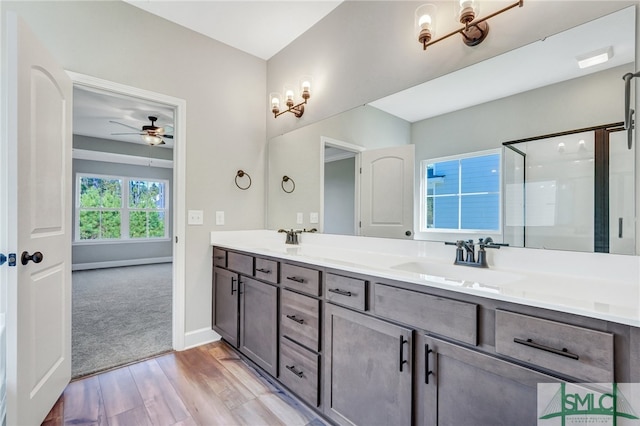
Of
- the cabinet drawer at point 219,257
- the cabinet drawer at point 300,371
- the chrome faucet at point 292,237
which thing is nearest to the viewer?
the cabinet drawer at point 300,371

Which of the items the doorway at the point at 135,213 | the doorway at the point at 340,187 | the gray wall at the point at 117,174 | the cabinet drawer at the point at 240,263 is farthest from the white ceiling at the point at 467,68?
the gray wall at the point at 117,174

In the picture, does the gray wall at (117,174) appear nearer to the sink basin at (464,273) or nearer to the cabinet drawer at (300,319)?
the cabinet drawer at (300,319)

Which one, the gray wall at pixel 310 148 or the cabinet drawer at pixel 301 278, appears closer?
the cabinet drawer at pixel 301 278

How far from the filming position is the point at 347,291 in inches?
58.7

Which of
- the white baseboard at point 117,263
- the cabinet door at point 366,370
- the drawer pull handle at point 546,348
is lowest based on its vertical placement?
the white baseboard at point 117,263

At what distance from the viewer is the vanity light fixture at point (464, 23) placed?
150 cm

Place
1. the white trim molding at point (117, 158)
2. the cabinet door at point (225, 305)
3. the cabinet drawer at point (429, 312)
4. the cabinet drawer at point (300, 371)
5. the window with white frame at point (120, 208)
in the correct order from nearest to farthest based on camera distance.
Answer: the cabinet drawer at point (429, 312) < the cabinet drawer at point (300, 371) < the cabinet door at point (225, 305) < the white trim molding at point (117, 158) < the window with white frame at point (120, 208)

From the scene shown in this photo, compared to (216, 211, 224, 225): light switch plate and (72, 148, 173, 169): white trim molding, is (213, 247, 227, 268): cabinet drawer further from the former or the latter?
(72, 148, 173, 169): white trim molding

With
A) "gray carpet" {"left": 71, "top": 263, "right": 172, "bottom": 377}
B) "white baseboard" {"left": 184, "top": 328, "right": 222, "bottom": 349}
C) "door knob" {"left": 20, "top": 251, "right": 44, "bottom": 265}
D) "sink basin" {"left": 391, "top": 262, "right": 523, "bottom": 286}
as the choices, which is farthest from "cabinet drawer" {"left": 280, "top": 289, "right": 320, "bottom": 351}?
"gray carpet" {"left": 71, "top": 263, "right": 172, "bottom": 377}

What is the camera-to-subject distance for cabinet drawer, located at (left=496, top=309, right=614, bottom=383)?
2.71ft

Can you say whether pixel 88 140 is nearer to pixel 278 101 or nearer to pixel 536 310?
pixel 278 101

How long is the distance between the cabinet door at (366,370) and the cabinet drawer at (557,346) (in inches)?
14.7

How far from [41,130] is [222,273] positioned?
1.50 meters

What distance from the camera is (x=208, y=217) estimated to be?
272cm
